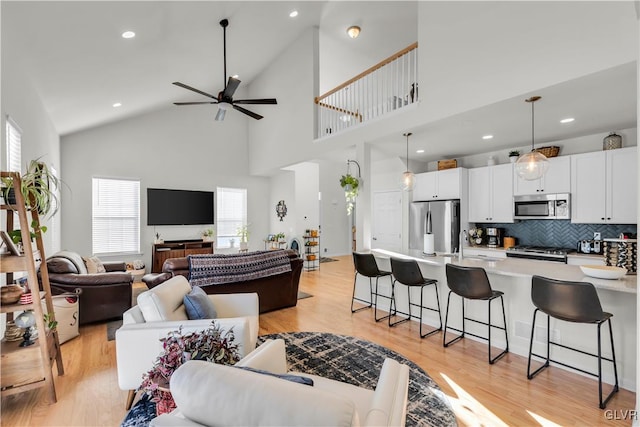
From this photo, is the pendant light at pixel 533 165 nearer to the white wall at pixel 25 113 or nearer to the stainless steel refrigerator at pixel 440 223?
the stainless steel refrigerator at pixel 440 223

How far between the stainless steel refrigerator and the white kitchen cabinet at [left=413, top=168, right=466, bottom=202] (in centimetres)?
13

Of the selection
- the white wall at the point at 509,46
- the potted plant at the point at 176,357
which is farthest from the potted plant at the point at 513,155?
the potted plant at the point at 176,357

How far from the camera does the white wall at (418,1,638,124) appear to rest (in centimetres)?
252

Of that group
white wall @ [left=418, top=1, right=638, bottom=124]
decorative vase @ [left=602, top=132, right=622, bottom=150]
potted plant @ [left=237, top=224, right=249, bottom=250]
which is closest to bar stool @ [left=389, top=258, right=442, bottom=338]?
white wall @ [left=418, top=1, right=638, bottom=124]

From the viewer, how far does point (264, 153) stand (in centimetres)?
809

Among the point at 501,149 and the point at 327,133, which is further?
the point at 327,133

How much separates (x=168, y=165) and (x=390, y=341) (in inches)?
261

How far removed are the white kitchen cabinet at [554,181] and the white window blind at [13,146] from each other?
6.07m

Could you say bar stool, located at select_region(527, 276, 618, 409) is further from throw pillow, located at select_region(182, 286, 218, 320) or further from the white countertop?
throw pillow, located at select_region(182, 286, 218, 320)

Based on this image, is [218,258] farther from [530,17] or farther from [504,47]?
[530,17]

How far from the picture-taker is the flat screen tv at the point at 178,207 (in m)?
7.26

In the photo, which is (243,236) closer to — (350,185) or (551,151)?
(350,185)

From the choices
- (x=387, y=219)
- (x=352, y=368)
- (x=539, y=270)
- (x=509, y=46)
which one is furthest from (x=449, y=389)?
(x=387, y=219)

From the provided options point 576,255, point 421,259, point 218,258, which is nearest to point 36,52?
point 218,258
